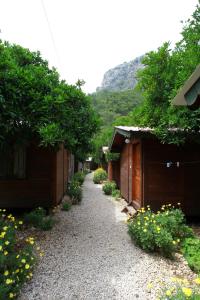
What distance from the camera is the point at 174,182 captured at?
855 cm

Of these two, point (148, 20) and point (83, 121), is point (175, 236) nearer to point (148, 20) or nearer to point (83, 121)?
point (83, 121)

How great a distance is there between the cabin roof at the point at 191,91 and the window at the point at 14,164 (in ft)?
19.5

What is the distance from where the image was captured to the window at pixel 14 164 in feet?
28.3

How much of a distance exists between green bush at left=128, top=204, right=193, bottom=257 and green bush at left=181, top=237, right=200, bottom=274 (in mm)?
183

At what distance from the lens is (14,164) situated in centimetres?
875

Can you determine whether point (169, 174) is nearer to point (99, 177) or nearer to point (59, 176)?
point (59, 176)

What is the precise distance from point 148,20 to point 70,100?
9.52 feet

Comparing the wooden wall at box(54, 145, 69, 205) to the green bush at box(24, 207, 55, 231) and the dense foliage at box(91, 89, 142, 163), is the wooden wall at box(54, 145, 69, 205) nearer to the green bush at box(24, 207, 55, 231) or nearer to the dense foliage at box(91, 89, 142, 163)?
the green bush at box(24, 207, 55, 231)

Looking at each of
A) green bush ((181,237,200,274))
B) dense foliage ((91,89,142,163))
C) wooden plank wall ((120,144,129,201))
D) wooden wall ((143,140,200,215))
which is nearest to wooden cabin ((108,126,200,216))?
wooden wall ((143,140,200,215))

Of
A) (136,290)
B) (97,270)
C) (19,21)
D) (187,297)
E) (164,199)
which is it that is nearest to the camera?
(187,297)

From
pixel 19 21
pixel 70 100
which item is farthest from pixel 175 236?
pixel 19 21

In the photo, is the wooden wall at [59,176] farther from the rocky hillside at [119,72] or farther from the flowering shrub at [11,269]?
the rocky hillside at [119,72]

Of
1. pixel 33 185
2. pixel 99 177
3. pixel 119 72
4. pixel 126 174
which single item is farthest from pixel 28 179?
pixel 119 72

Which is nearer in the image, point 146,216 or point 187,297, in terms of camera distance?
point 187,297
